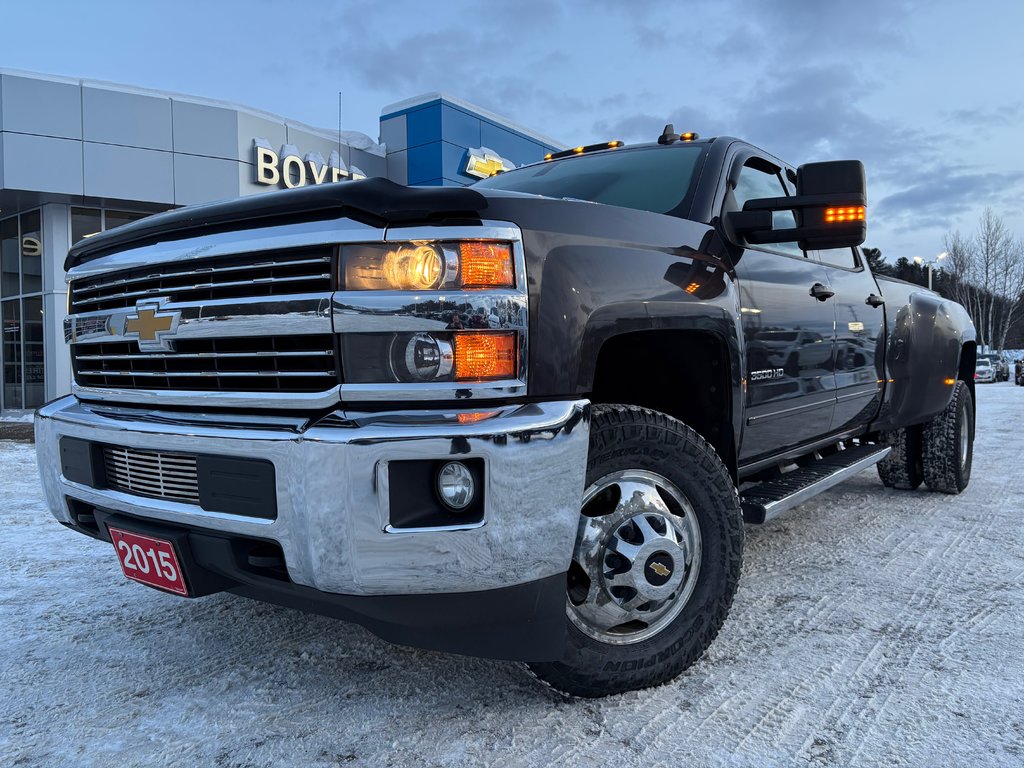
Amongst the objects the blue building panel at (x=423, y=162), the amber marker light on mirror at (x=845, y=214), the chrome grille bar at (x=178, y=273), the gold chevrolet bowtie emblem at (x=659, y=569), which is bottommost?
the gold chevrolet bowtie emblem at (x=659, y=569)

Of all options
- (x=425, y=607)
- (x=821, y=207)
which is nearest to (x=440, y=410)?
(x=425, y=607)

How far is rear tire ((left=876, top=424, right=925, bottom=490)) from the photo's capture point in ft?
18.0

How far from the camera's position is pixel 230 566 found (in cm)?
195

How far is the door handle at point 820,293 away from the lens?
3422 mm

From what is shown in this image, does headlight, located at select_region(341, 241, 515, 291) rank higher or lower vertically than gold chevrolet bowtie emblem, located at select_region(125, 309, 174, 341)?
higher

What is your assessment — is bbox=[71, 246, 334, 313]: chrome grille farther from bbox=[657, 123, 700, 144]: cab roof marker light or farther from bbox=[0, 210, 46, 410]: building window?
bbox=[0, 210, 46, 410]: building window

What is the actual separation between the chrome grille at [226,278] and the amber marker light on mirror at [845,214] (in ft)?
6.01

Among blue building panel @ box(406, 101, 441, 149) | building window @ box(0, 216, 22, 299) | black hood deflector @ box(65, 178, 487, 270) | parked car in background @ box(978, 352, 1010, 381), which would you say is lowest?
parked car in background @ box(978, 352, 1010, 381)

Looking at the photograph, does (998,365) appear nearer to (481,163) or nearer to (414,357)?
(481,163)

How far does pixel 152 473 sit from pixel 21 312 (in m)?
16.6

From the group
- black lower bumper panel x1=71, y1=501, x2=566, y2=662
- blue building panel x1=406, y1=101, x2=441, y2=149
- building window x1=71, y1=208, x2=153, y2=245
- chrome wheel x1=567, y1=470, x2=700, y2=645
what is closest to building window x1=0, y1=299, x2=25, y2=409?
building window x1=71, y1=208, x2=153, y2=245

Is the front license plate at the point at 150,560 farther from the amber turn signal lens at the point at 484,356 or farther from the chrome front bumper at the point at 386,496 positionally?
the amber turn signal lens at the point at 484,356

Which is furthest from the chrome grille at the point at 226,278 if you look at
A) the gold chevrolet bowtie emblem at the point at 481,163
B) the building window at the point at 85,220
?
the gold chevrolet bowtie emblem at the point at 481,163

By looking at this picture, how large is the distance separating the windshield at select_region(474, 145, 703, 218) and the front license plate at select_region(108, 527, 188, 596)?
6.24 feet
